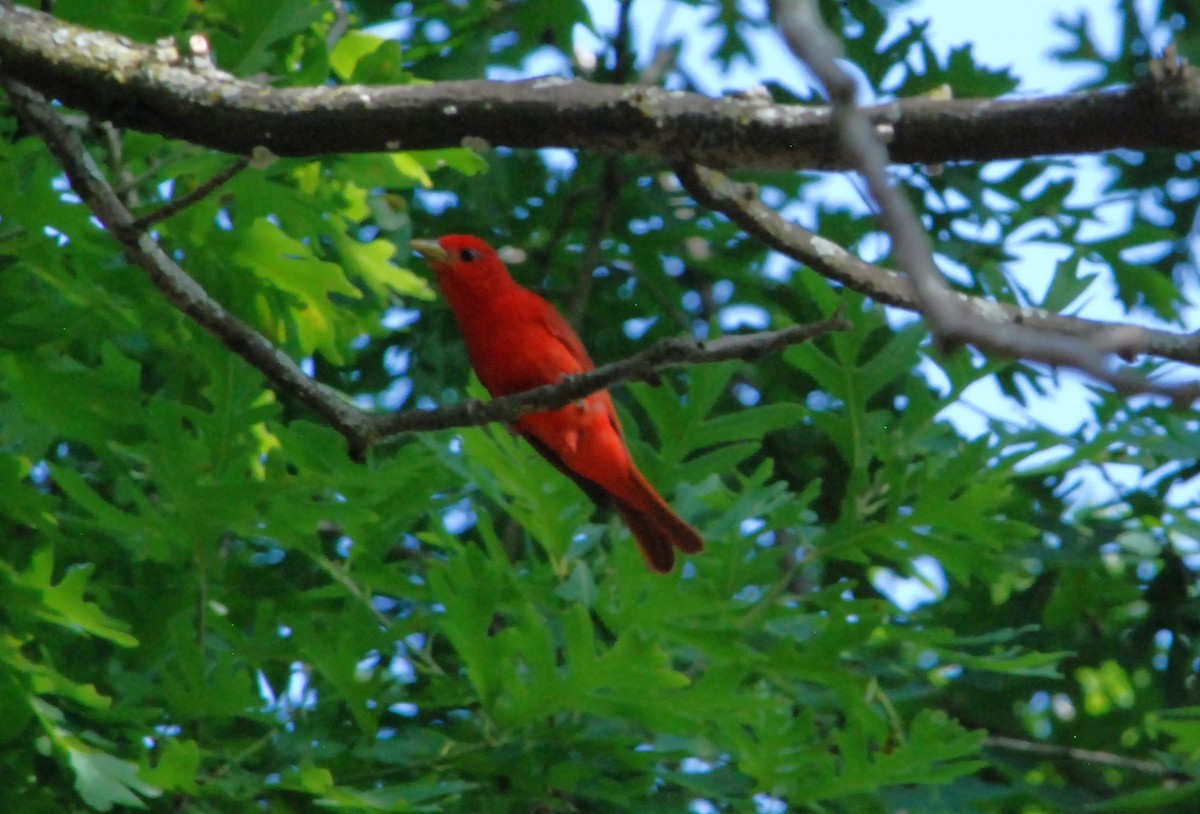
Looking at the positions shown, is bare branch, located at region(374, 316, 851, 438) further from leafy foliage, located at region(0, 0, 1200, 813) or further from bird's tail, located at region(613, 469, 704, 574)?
bird's tail, located at region(613, 469, 704, 574)

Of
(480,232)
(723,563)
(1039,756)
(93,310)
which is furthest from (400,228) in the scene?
(1039,756)

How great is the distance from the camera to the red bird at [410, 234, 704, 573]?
4.46 m

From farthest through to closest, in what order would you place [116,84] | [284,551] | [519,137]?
[284,551] → [116,84] → [519,137]

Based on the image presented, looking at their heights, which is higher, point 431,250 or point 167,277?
point 431,250

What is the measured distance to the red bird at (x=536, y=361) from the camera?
446 cm

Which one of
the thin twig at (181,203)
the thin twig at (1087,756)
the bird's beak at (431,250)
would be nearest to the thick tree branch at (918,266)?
the thin twig at (181,203)

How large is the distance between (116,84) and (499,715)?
1373mm

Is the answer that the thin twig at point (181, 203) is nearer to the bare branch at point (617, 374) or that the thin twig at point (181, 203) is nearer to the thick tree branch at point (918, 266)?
the bare branch at point (617, 374)

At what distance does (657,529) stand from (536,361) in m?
0.70

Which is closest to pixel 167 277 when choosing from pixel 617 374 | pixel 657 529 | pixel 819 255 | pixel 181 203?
pixel 181 203

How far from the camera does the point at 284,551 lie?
4.50m

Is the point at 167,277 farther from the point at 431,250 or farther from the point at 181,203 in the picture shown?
the point at 431,250

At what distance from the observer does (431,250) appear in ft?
16.1

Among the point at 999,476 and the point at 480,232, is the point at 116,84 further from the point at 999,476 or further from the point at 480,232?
the point at 480,232
